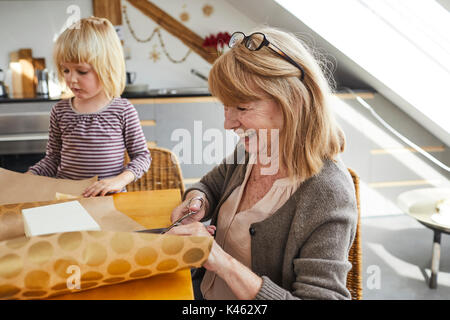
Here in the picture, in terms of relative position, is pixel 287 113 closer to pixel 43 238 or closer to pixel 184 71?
pixel 43 238

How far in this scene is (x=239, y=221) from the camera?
0.93m

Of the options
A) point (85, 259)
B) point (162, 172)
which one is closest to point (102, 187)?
point (85, 259)

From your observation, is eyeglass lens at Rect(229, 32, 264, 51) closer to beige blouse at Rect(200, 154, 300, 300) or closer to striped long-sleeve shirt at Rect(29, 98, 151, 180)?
beige blouse at Rect(200, 154, 300, 300)

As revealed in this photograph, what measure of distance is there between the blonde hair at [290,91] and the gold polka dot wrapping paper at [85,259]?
13.2 inches

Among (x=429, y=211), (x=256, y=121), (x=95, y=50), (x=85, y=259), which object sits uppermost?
(x=95, y=50)

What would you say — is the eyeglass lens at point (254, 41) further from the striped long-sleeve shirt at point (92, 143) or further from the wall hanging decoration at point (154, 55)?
the wall hanging decoration at point (154, 55)

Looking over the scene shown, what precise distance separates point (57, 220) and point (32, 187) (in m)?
0.34

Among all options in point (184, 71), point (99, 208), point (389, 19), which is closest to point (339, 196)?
point (99, 208)

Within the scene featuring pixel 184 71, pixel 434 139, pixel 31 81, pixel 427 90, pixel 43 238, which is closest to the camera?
pixel 43 238

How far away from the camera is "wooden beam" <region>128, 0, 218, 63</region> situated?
3.28 meters

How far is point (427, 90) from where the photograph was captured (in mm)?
2162

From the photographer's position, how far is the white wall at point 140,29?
10.3 ft

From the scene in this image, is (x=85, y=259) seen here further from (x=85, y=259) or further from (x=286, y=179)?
(x=286, y=179)
